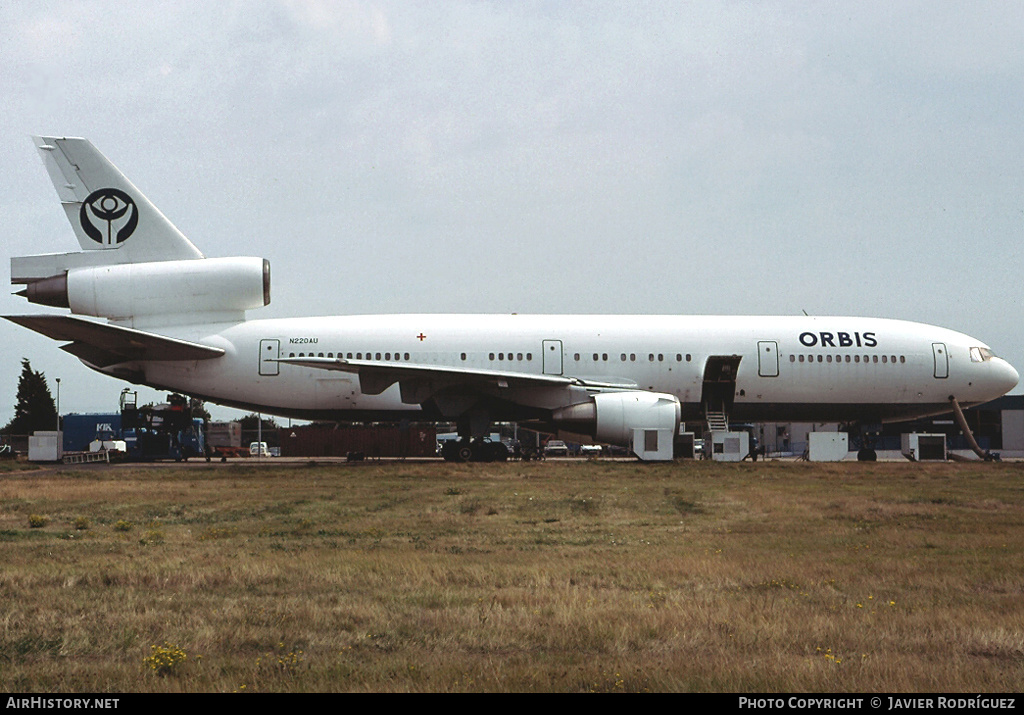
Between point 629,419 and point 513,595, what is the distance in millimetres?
16843

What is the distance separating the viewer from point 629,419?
76.6 ft

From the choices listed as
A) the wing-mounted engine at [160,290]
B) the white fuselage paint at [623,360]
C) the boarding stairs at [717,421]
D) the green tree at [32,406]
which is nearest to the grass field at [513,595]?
the white fuselage paint at [623,360]

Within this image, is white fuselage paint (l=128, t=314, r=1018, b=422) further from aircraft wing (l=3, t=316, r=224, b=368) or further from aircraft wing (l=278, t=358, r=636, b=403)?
aircraft wing (l=278, t=358, r=636, b=403)

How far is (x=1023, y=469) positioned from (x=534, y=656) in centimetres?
2109

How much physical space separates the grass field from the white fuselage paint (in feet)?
36.8

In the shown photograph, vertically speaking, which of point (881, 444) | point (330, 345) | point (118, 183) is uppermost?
point (118, 183)

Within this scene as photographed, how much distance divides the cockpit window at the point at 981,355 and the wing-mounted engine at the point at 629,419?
10161 mm

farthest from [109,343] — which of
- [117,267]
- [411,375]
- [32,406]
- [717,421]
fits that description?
[32,406]

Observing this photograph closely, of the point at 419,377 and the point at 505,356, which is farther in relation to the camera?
the point at 505,356

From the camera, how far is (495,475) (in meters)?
19.8

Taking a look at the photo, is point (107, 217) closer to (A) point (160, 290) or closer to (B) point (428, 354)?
(A) point (160, 290)
